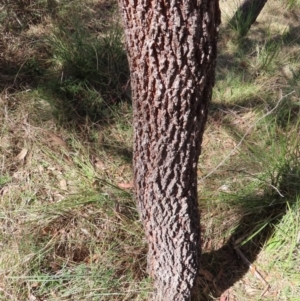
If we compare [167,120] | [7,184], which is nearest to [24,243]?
[7,184]

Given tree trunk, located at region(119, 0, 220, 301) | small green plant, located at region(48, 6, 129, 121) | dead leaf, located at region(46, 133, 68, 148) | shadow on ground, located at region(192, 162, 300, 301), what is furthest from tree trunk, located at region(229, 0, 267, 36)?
tree trunk, located at region(119, 0, 220, 301)

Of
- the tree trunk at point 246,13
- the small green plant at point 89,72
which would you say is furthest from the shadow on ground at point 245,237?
the tree trunk at point 246,13

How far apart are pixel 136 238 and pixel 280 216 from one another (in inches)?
32.4

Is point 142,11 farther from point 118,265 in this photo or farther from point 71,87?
point 71,87

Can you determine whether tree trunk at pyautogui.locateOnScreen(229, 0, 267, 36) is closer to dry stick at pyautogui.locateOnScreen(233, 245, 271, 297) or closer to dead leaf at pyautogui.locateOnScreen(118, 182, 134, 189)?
dead leaf at pyautogui.locateOnScreen(118, 182, 134, 189)

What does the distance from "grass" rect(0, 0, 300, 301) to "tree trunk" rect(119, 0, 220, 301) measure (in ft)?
1.00

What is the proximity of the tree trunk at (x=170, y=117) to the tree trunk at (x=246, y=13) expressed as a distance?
8.20 feet

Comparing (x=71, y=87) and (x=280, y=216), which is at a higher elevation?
(x=71, y=87)

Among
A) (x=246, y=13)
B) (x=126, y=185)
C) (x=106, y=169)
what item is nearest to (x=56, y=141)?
(x=106, y=169)

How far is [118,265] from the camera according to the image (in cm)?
222

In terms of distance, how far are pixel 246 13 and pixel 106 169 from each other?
218cm

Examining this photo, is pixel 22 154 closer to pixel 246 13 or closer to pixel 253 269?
pixel 253 269

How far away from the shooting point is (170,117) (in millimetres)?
1511

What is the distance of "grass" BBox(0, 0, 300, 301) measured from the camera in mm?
2225
